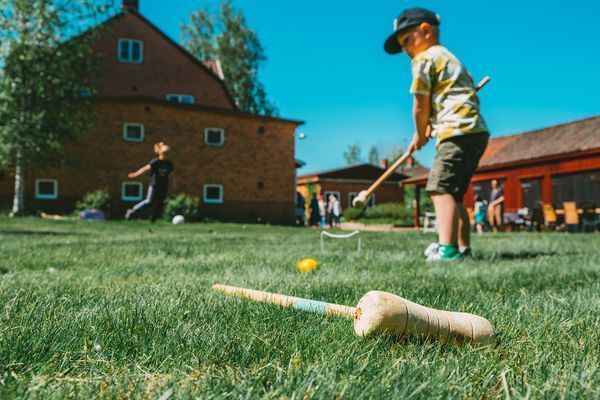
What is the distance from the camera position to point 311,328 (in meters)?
1.65

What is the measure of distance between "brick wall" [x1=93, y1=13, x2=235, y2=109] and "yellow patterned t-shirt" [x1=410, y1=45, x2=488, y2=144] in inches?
1013

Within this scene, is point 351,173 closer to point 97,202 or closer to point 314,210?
point 314,210

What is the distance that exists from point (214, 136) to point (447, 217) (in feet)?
74.3

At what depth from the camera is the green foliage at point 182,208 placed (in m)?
22.0

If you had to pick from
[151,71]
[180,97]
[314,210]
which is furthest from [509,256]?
[151,71]

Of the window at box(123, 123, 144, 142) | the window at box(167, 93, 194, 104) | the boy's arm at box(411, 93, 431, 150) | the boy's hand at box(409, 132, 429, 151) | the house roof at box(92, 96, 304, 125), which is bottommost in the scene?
the boy's hand at box(409, 132, 429, 151)

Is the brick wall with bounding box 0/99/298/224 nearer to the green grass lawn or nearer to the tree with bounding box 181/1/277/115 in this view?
the tree with bounding box 181/1/277/115

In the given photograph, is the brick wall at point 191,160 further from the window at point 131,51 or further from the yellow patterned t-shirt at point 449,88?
the yellow patterned t-shirt at point 449,88

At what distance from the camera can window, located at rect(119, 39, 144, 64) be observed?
2806 cm

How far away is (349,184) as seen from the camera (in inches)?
1550

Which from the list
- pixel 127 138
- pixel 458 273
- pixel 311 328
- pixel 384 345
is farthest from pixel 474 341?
pixel 127 138

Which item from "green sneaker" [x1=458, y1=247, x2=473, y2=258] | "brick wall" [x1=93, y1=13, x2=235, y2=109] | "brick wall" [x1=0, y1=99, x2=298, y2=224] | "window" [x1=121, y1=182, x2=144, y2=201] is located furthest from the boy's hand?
"brick wall" [x1=93, y1=13, x2=235, y2=109]

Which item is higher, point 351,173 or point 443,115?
point 351,173

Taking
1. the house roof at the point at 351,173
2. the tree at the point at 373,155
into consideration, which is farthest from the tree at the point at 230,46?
the tree at the point at 373,155
